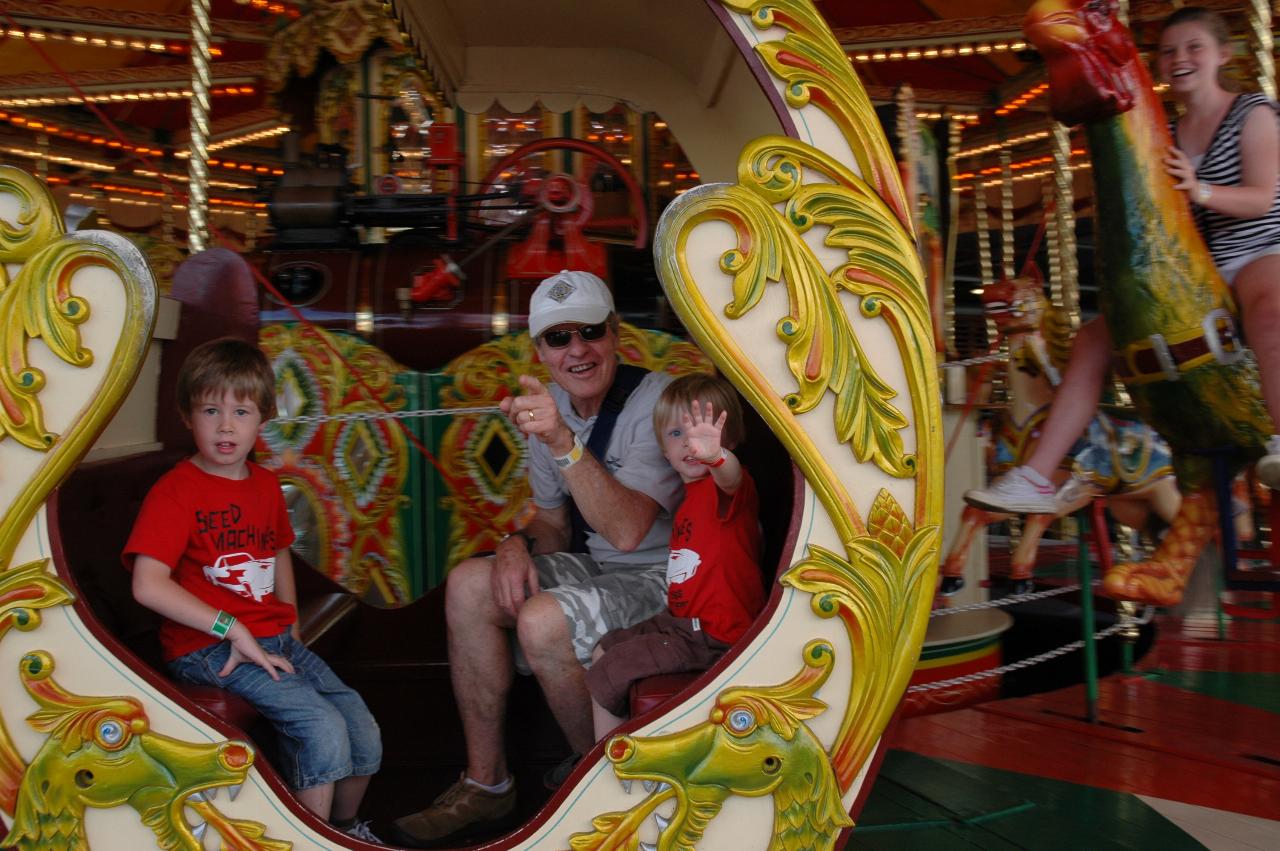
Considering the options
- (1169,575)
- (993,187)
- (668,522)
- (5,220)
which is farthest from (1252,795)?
(993,187)

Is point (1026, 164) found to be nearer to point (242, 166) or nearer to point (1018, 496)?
point (1018, 496)

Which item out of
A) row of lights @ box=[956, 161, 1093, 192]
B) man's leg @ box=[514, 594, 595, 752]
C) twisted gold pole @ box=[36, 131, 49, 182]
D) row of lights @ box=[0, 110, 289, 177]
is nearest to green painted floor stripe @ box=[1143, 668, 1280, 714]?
man's leg @ box=[514, 594, 595, 752]

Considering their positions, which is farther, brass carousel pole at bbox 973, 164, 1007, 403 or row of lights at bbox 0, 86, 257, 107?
row of lights at bbox 0, 86, 257, 107

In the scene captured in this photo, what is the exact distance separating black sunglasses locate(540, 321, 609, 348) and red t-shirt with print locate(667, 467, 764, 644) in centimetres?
51

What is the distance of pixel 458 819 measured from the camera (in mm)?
2285

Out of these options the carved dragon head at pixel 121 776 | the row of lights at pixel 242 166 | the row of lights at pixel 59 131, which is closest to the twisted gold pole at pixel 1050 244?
the carved dragon head at pixel 121 776

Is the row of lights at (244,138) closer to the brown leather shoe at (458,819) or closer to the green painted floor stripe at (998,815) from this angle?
the brown leather shoe at (458,819)

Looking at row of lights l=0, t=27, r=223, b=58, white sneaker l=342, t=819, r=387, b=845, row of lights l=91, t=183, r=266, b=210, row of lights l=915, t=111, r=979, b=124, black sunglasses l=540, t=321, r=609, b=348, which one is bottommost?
white sneaker l=342, t=819, r=387, b=845

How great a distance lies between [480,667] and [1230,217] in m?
1.87

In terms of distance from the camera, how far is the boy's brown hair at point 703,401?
2.13 metres

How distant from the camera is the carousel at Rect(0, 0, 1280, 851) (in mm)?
1804

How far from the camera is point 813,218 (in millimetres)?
1852

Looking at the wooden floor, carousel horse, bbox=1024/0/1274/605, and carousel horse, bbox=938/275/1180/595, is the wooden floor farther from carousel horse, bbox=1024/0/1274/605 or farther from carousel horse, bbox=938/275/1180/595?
carousel horse, bbox=1024/0/1274/605

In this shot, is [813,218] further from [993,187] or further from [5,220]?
[993,187]
